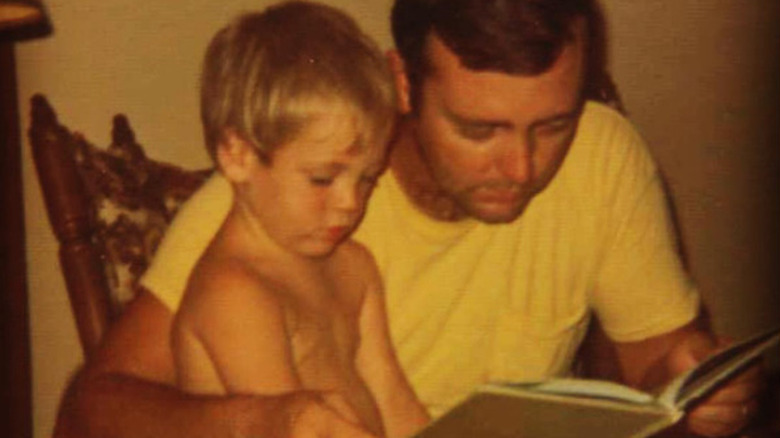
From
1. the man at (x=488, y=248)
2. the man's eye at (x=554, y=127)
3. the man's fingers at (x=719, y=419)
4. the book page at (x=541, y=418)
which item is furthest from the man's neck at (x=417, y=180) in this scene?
the man's fingers at (x=719, y=419)

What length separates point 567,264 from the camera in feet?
5.07

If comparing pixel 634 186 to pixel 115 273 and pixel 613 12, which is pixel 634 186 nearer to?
pixel 613 12

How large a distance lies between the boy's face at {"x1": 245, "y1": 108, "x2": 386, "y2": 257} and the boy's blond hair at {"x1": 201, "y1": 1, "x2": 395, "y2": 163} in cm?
1

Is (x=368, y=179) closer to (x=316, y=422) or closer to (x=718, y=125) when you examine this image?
(x=316, y=422)

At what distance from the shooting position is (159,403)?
141 centimetres

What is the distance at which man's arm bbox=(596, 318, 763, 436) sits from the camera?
1584 millimetres

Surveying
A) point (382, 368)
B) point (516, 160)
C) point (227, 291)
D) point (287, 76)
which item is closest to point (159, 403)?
point (227, 291)

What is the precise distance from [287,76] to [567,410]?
434mm

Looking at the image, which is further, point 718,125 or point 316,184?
point 718,125

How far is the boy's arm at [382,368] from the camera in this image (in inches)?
57.5

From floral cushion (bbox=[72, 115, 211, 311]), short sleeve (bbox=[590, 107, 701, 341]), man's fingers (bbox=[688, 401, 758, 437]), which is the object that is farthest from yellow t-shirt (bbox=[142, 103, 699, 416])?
floral cushion (bbox=[72, 115, 211, 311])

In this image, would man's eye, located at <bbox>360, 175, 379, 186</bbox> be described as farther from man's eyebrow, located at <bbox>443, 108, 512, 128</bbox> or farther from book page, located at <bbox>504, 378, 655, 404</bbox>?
book page, located at <bbox>504, 378, 655, 404</bbox>

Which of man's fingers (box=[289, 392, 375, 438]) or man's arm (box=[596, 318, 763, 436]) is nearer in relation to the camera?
man's fingers (box=[289, 392, 375, 438])

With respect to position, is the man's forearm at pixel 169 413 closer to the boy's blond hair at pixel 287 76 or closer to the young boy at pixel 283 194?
the young boy at pixel 283 194
